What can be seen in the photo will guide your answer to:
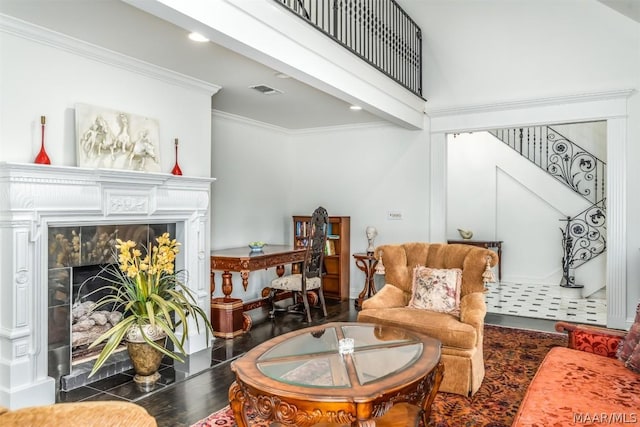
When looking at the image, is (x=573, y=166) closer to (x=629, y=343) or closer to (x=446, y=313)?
(x=446, y=313)

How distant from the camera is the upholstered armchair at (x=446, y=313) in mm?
3021

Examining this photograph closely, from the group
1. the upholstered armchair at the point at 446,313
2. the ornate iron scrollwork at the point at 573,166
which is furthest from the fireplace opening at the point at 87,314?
the ornate iron scrollwork at the point at 573,166

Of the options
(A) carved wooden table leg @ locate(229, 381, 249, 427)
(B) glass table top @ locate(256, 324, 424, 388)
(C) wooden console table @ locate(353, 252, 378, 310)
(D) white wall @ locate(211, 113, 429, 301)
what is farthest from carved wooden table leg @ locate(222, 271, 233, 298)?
(A) carved wooden table leg @ locate(229, 381, 249, 427)

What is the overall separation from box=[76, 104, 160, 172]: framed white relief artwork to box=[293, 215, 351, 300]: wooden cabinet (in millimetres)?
3024

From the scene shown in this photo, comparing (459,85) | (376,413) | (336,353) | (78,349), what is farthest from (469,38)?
(78,349)

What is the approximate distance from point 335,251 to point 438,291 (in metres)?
2.96

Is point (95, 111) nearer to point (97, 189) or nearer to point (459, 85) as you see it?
point (97, 189)

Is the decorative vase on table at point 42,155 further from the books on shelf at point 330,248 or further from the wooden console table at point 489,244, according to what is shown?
the wooden console table at point 489,244

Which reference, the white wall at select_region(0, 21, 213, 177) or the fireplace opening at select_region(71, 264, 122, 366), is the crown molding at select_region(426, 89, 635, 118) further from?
the fireplace opening at select_region(71, 264, 122, 366)

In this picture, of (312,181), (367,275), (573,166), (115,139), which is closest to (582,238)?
(573,166)

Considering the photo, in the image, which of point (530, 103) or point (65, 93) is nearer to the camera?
point (65, 93)

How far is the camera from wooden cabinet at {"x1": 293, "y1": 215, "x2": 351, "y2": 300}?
6.38m

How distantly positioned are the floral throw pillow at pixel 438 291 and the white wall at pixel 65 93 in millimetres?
2376

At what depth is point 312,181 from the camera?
6.87 meters
